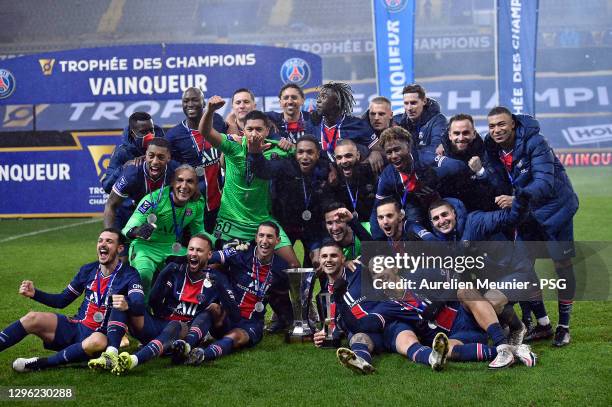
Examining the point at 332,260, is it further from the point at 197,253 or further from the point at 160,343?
the point at 160,343

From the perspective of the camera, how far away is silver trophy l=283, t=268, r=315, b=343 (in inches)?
270

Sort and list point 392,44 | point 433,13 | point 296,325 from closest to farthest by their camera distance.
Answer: point 296,325, point 392,44, point 433,13

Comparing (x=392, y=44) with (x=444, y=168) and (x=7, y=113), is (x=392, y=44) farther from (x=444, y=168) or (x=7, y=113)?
→ (x=7, y=113)

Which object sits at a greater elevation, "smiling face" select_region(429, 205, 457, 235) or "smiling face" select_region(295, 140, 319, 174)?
"smiling face" select_region(295, 140, 319, 174)

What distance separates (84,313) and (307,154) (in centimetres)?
197

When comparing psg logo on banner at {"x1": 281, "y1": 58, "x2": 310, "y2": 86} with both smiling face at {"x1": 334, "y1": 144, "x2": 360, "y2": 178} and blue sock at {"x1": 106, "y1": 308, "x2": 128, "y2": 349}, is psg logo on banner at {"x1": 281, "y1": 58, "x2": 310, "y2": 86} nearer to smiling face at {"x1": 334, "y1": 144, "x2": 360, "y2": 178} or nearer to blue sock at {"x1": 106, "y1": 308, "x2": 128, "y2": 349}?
smiling face at {"x1": 334, "y1": 144, "x2": 360, "y2": 178}

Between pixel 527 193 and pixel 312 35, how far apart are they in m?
26.0

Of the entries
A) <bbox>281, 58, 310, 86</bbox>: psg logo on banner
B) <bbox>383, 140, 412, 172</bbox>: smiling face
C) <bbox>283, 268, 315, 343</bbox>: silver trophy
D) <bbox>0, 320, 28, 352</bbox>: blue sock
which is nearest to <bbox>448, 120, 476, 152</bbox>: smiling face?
<bbox>383, 140, 412, 172</bbox>: smiling face

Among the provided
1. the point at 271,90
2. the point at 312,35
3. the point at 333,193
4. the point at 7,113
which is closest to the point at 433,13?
the point at 312,35

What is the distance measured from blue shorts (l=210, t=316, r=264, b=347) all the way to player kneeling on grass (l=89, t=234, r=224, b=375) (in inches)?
6.1

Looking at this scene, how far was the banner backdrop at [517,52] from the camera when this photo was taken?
52.0 ft

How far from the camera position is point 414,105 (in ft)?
24.5

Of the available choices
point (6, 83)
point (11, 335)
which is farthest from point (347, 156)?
point (6, 83)

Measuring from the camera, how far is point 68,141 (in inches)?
635
